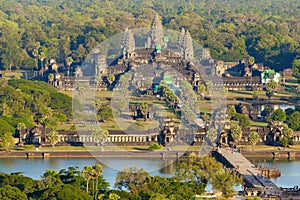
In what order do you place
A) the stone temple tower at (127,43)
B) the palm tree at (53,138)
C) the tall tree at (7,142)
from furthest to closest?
the stone temple tower at (127,43)
the palm tree at (53,138)
the tall tree at (7,142)

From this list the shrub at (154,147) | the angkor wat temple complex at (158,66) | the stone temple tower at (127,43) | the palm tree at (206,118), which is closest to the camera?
the shrub at (154,147)

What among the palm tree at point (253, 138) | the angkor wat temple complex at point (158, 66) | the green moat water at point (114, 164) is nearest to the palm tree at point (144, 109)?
the palm tree at point (253, 138)

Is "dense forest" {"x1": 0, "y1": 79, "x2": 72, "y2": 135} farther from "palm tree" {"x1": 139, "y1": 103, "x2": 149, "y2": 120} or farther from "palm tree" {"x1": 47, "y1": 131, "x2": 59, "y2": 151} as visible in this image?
"palm tree" {"x1": 139, "y1": 103, "x2": 149, "y2": 120}

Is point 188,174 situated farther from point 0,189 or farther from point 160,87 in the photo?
point 160,87

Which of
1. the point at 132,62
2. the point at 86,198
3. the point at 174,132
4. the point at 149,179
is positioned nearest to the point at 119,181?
the point at 149,179

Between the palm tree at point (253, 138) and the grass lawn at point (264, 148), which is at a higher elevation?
the palm tree at point (253, 138)

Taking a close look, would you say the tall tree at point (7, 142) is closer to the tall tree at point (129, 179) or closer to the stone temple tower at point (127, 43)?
the tall tree at point (129, 179)
